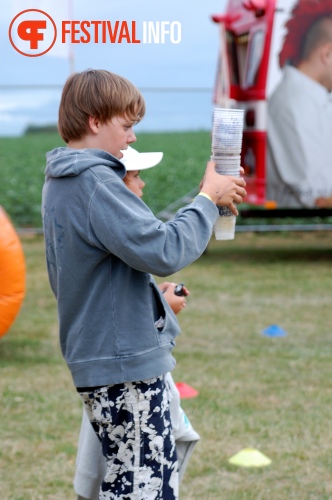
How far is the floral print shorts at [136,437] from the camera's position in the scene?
242 cm

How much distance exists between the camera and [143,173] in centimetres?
1605

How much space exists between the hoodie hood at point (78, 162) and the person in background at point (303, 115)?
7.32 meters

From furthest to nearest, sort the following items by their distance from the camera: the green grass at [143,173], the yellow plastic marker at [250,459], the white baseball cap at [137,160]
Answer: the green grass at [143,173] → the yellow plastic marker at [250,459] → the white baseball cap at [137,160]

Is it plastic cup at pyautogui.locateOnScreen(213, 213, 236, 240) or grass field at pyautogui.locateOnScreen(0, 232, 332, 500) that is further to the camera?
grass field at pyautogui.locateOnScreen(0, 232, 332, 500)

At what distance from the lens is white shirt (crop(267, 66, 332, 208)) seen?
9.42 metres

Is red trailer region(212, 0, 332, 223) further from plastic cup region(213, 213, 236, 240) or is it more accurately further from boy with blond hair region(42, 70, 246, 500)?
boy with blond hair region(42, 70, 246, 500)

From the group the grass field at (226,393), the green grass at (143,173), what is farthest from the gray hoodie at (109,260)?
the green grass at (143,173)

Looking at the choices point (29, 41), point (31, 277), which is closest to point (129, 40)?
point (29, 41)

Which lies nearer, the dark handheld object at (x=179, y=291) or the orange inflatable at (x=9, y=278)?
the dark handheld object at (x=179, y=291)

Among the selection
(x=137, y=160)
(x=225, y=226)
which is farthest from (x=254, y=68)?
(x=225, y=226)

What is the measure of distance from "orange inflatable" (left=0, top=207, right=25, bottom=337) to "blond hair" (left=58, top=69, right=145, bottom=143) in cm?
285

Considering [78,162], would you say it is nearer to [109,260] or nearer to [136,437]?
[109,260]

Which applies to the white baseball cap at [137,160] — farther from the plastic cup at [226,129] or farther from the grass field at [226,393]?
the grass field at [226,393]

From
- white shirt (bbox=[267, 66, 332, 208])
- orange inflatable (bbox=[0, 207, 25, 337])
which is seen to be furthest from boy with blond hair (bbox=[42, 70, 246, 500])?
white shirt (bbox=[267, 66, 332, 208])
